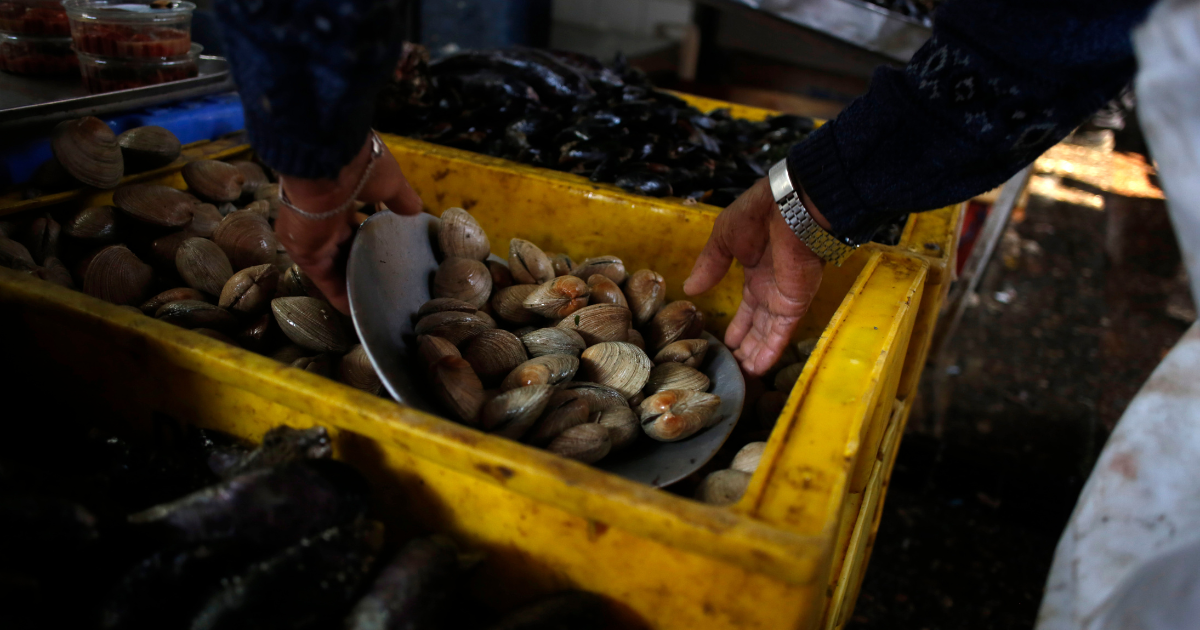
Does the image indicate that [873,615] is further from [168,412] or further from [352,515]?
[168,412]

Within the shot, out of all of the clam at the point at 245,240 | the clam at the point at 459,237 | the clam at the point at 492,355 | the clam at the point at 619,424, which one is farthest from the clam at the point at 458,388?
the clam at the point at 245,240

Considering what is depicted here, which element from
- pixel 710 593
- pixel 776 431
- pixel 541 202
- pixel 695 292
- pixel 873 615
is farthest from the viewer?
pixel 873 615

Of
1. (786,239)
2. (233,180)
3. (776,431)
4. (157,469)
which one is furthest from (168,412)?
(786,239)

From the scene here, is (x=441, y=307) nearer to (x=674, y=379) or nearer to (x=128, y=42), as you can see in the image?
(x=674, y=379)

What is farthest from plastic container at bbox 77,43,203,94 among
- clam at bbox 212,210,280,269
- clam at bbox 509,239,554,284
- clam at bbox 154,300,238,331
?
clam at bbox 509,239,554,284

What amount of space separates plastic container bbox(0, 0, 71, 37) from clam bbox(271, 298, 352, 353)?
1497 millimetres

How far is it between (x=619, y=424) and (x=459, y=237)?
0.63m

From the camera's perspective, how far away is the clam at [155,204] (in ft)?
5.13

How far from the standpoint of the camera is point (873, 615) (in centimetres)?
212

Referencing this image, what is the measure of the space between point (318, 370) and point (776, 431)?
826 mm

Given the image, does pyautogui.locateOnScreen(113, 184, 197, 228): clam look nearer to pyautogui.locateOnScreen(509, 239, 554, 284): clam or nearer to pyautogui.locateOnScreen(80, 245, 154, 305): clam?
pyautogui.locateOnScreen(80, 245, 154, 305): clam

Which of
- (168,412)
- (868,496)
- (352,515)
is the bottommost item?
(868,496)

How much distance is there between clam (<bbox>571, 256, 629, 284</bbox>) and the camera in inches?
67.1

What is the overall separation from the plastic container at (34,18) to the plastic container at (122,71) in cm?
20
